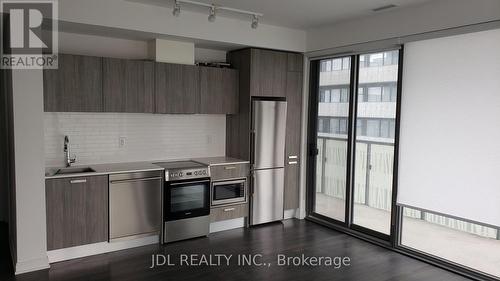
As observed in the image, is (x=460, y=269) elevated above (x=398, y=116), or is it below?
below

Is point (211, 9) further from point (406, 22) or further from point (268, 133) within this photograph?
point (406, 22)

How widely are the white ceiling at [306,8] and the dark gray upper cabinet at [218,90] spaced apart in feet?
2.66

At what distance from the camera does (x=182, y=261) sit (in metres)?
4.15

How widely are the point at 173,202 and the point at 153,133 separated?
1016 millimetres

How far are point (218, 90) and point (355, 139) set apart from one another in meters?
1.97

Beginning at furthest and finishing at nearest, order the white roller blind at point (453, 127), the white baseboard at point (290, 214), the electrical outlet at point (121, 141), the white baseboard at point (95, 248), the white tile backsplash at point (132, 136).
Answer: the white baseboard at point (290, 214) < the electrical outlet at point (121, 141) < the white tile backsplash at point (132, 136) < the white baseboard at point (95, 248) < the white roller blind at point (453, 127)

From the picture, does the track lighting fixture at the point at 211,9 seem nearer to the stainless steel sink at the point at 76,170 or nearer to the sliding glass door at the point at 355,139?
the sliding glass door at the point at 355,139

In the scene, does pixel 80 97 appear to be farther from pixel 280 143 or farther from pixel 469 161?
pixel 469 161

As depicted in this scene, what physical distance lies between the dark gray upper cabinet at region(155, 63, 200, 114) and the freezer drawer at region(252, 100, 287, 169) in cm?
85

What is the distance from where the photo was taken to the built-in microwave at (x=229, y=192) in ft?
16.7

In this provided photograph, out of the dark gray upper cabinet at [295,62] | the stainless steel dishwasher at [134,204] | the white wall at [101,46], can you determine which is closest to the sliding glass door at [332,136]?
the dark gray upper cabinet at [295,62]

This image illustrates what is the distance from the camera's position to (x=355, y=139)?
203 inches

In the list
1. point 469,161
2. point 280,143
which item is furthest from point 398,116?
point 280,143

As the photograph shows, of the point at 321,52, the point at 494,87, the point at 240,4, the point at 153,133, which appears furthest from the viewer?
the point at 321,52
